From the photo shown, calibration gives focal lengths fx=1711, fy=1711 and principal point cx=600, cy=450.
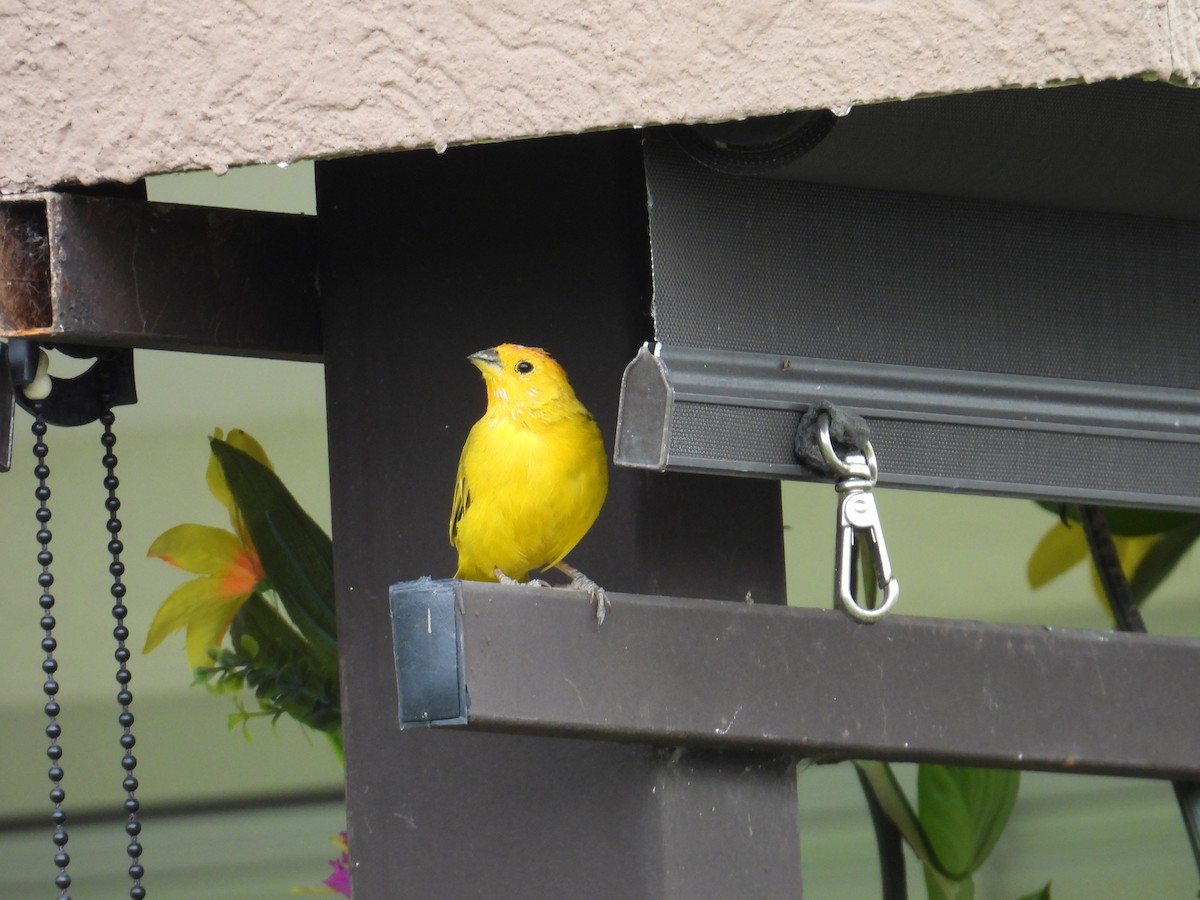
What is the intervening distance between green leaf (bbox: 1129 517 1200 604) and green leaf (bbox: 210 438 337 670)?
1.70m

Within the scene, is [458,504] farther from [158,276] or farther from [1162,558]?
[1162,558]

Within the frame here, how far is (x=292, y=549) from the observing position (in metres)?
2.98

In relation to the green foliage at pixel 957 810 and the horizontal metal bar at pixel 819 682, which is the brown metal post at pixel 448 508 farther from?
the green foliage at pixel 957 810

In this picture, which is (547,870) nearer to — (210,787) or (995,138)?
(995,138)

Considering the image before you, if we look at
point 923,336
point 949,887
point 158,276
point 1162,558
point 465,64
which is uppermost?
point 465,64

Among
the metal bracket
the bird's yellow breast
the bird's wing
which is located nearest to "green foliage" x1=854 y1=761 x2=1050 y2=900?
the bird's yellow breast

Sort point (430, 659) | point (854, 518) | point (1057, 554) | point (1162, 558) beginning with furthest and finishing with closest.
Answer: point (1057, 554) → point (1162, 558) → point (854, 518) → point (430, 659)

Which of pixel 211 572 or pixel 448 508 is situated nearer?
pixel 448 508

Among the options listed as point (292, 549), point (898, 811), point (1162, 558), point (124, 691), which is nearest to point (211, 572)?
point (292, 549)

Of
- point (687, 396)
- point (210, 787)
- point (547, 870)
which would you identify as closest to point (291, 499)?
point (547, 870)

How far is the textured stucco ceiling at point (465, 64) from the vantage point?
1677 mm

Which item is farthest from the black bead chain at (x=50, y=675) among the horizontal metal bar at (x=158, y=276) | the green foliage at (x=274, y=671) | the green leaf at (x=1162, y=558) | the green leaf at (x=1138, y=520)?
the green leaf at (x=1162, y=558)

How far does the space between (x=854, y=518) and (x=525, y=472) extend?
30.6 inches

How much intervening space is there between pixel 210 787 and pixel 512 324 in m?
3.11
